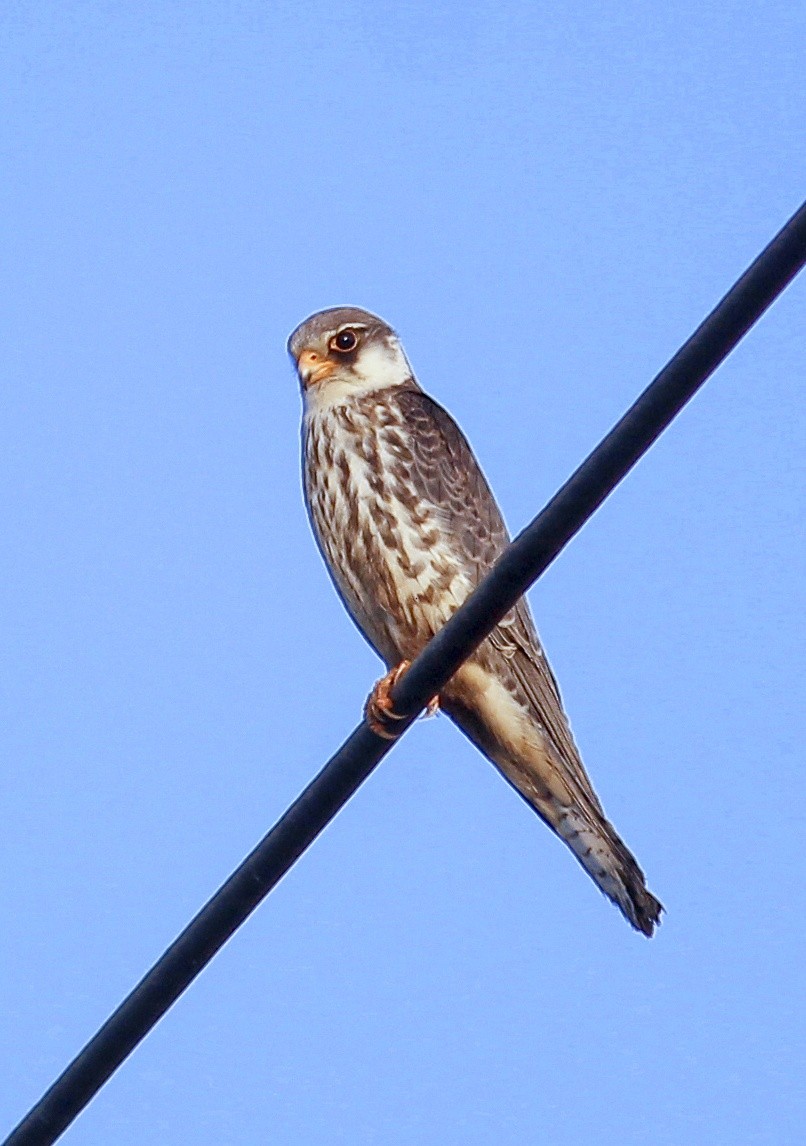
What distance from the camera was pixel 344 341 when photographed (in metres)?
6.48

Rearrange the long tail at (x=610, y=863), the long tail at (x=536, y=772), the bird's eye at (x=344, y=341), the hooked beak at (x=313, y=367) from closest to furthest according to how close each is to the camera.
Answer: the long tail at (x=610, y=863) → the long tail at (x=536, y=772) → the hooked beak at (x=313, y=367) → the bird's eye at (x=344, y=341)

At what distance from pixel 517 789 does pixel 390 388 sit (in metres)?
1.54

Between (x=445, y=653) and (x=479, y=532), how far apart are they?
265 cm

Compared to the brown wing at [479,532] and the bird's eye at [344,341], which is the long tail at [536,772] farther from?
the bird's eye at [344,341]

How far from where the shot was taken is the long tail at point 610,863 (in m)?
5.25

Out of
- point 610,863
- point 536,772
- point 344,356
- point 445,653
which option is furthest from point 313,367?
point 445,653

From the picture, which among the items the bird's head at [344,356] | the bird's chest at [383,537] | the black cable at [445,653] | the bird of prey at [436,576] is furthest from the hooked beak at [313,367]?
the black cable at [445,653]

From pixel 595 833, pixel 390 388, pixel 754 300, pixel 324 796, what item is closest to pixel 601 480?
pixel 754 300

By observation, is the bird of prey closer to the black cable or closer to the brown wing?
the brown wing

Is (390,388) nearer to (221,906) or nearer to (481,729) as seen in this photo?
(481,729)

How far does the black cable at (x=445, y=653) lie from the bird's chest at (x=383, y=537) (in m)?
2.34

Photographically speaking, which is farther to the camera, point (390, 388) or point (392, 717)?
point (390, 388)

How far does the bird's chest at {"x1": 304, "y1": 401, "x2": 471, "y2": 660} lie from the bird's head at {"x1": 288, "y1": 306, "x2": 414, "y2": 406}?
1.15 feet

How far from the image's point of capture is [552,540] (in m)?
3.00
